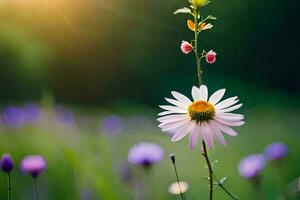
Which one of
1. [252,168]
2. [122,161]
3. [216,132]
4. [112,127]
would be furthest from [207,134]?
[112,127]

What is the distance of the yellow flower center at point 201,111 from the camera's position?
0.80 meters

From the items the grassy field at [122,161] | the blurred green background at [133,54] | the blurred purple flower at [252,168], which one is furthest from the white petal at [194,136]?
the blurred green background at [133,54]

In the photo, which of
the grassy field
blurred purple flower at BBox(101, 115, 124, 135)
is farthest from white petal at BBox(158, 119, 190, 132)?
blurred purple flower at BBox(101, 115, 124, 135)

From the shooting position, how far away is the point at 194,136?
30.2 inches

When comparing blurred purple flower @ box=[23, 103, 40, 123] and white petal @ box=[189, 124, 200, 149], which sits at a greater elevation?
blurred purple flower @ box=[23, 103, 40, 123]

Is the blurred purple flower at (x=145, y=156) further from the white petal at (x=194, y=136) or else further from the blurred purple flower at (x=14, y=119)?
the blurred purple flower at (x=14, y=119)

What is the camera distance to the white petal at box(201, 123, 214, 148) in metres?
0.76

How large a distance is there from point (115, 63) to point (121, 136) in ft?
7.53

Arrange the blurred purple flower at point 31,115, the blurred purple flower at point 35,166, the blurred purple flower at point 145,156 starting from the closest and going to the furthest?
the blurred purple flower at point 35,166 → the blurred purple flower at point 145,156 → the blurred purple flower at point 31,115

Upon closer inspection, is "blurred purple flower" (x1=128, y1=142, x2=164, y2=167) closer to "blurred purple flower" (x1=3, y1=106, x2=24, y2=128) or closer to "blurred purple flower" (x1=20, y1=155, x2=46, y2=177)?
"blurred purple flower" (x1=20, y1=155, x2=46, y2=177)

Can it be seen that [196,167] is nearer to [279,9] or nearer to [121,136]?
[121,136]

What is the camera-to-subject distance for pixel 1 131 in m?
2.30

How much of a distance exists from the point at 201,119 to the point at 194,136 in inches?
1.4

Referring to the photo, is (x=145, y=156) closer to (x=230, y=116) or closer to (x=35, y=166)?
(x=35, y=166)
